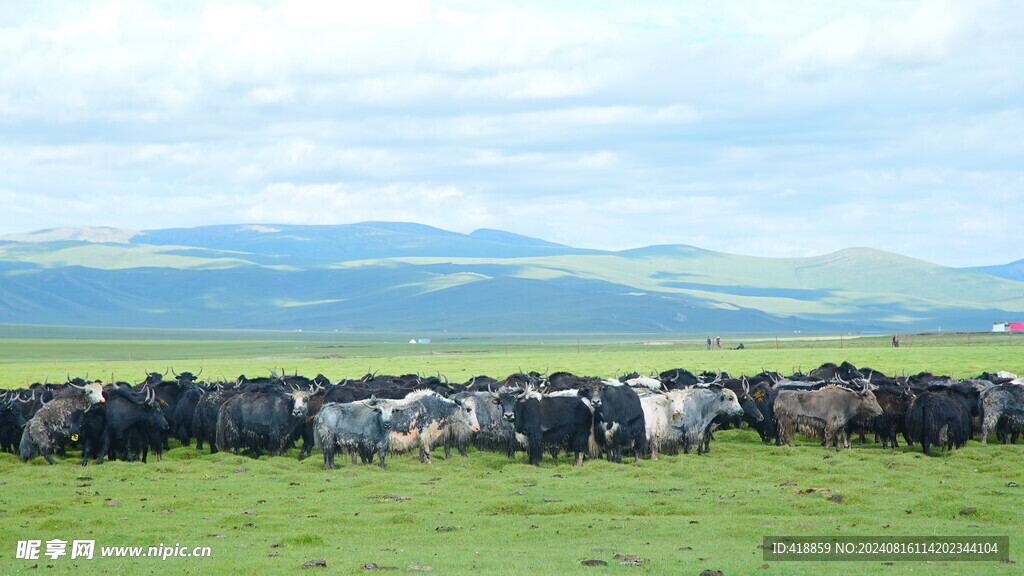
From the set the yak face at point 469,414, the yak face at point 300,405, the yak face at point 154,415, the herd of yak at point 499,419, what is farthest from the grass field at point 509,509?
the yak face at point 300,405

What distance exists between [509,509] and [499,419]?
6749mm

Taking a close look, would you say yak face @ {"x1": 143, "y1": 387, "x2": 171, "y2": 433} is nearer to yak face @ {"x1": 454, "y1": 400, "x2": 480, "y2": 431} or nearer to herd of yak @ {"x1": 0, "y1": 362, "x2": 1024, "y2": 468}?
herd of yak @ {"x1": 0, "y1": 362, "x2": 1024, "y2": 468}

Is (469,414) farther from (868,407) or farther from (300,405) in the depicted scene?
(868,407)

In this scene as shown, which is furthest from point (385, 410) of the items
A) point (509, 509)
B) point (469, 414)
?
point (509, 509)

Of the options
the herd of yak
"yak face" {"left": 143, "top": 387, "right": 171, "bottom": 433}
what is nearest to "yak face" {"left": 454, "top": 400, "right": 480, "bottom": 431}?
the herd of yak

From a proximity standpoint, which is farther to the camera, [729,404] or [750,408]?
[750,408]

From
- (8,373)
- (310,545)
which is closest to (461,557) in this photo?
(310,545)

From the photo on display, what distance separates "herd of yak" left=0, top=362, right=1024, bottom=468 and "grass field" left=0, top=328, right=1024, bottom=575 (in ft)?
1.74

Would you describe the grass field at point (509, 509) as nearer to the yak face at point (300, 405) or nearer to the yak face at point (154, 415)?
the yak face at point (154, 415)

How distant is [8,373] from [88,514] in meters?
48.3

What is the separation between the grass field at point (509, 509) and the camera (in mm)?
12094

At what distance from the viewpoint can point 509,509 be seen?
15617mm

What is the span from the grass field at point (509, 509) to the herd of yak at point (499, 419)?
1.74 ft

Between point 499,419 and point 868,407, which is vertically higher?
point 868,407
